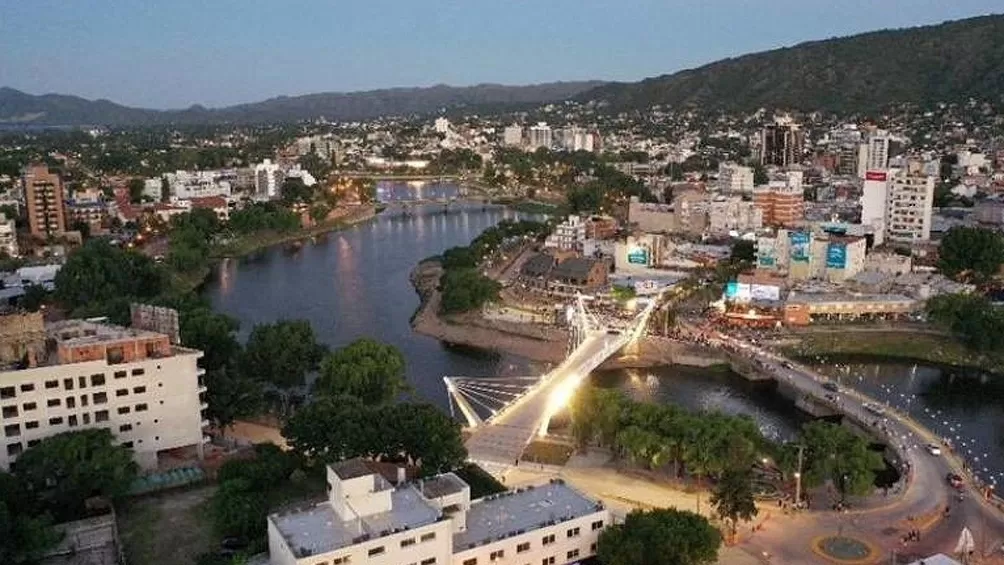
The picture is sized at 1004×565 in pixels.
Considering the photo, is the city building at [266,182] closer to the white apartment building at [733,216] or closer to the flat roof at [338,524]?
the white apartment building at [733,216]

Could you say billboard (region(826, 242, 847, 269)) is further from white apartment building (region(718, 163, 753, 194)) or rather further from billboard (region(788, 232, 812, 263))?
white apartment building (region(718, 163, 753, 194))

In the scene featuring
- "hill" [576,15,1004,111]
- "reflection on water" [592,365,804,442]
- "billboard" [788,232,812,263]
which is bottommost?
"reflection on water" [592,365,804,442]

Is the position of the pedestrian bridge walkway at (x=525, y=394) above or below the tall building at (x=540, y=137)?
below

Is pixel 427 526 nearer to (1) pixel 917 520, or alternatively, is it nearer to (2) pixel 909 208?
(1) pixel 917 520

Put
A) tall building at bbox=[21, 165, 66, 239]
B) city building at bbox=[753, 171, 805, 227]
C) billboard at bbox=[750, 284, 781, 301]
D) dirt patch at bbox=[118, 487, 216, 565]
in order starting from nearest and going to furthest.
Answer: dirt patch at bbox=[118, 487, 216, 565], billboard at bbox=[750, 284, 781, 301], tall building at bbox=[21, 165, 66, 239], city building at bbox=[753, 171, 805, 227]

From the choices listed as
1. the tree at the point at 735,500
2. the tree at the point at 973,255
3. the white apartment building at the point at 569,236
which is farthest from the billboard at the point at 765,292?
the tree at the point at 735,500

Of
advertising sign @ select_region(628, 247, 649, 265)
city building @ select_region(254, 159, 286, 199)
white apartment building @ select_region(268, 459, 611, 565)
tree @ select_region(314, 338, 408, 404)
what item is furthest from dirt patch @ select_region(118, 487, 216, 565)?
city building @ select_region(254, 159, 286, 199)

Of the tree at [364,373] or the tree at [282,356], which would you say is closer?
the tree at [364,373]

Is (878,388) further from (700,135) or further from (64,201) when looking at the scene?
(700,135)
